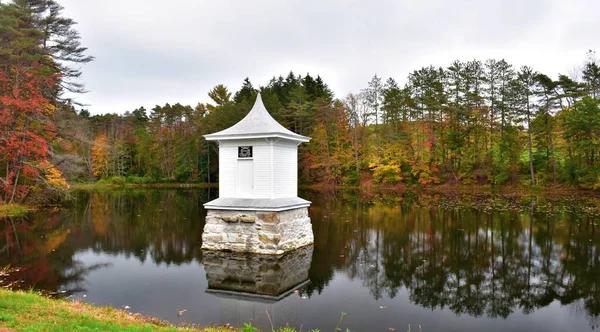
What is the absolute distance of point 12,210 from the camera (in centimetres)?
2128

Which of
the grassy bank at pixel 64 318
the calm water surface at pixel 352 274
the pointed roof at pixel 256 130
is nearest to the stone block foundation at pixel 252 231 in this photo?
the calm water surface at pixel 352 274

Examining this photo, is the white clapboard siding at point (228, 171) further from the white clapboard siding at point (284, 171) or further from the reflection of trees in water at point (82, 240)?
the reflection of trees in water at point (82, 240)

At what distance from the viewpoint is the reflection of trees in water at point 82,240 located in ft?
34.3

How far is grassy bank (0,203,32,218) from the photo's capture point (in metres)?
20.5

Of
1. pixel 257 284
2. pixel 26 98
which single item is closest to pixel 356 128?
pixel 26 98

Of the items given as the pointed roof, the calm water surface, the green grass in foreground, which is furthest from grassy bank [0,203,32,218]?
the green grass in foreground

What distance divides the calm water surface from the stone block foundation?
424 mm

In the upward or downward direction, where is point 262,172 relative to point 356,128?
downward

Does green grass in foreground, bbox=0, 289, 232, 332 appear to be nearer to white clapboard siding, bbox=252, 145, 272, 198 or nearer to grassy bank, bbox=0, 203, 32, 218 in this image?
white clapboard siding, bbox=252, 145, 272, 198

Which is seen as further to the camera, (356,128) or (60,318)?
(356,128)

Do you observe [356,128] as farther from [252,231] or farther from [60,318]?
[60,318]

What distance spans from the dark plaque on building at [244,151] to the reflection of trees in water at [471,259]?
3762 millimetres

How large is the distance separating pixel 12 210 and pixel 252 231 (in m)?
16.7

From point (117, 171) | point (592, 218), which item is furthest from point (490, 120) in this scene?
point (117, 171)
